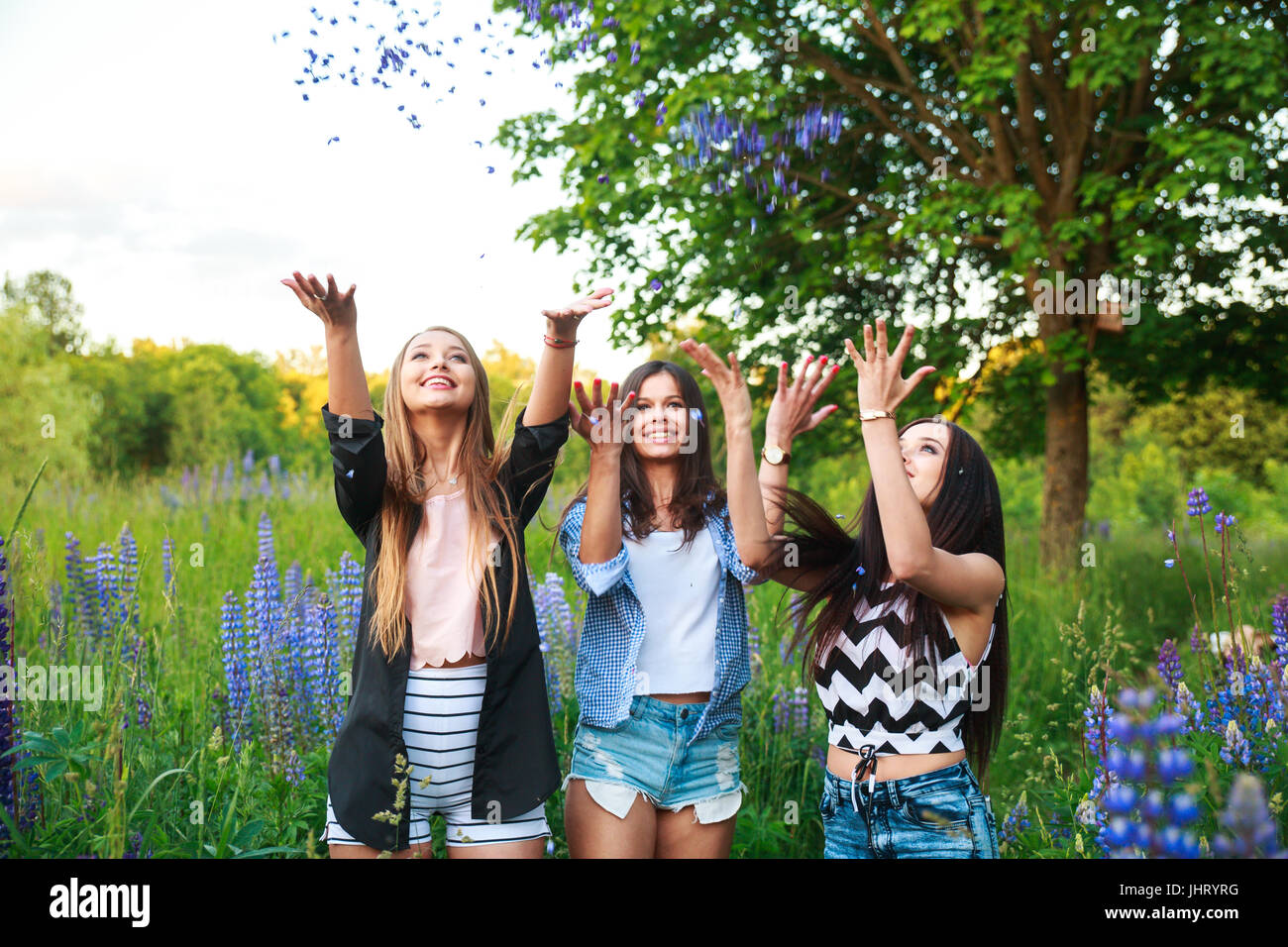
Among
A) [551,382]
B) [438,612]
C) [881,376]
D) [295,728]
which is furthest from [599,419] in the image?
[295,728]

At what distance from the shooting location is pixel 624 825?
2422 mm

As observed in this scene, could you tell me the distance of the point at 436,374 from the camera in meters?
2.48

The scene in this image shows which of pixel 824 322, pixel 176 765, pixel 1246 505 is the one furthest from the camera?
pixel 1246 505

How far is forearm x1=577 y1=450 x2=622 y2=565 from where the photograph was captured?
2.53m

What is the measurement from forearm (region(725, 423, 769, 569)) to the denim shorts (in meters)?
0.68

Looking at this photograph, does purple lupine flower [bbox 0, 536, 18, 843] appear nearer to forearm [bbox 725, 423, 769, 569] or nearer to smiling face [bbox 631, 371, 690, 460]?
smiling face [bbox 631, 371, 690, 460]

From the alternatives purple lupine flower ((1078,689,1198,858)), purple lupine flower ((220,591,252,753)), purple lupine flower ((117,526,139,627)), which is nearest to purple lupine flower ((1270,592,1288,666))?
purple lupine flower ((1078,689,1198,858))

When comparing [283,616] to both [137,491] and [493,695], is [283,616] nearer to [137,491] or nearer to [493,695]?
[493,695]

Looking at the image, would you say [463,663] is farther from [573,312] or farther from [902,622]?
[902,622]

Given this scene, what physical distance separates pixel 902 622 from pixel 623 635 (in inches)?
30.6

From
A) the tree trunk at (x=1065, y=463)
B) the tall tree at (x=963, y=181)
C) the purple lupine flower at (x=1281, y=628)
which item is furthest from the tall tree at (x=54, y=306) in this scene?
the purple lupine flower at (x=1281, y=628)

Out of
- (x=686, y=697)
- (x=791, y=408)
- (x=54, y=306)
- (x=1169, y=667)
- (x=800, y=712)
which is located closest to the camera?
(x=686, y=697)
